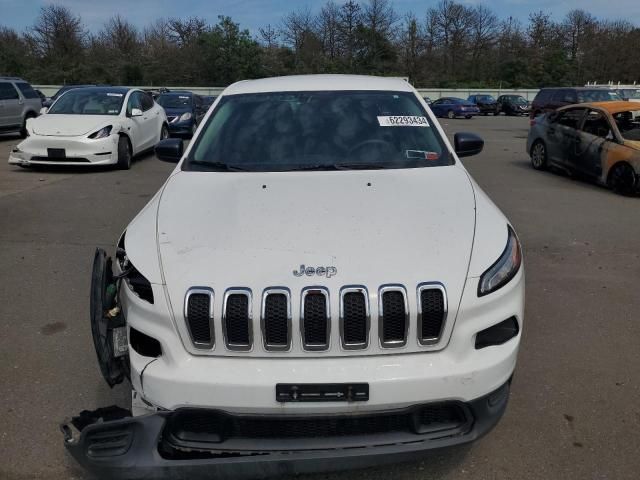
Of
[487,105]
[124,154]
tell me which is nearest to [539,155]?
[124,154]

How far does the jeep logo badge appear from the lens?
2.41 meters

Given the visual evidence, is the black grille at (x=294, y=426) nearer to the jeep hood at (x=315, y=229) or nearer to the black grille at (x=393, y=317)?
the black grille at (x=393, y=317)

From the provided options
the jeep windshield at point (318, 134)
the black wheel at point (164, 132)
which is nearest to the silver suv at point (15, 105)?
the black wheel at point (164, 132)

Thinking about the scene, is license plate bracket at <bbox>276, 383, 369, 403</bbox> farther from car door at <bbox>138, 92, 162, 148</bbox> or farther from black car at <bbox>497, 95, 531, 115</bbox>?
black car at <bbox>497, 95, 531, 115</bbox>

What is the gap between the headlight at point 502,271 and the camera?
2.49 metres

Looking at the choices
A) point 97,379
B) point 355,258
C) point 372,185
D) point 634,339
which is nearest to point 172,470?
point 355,258

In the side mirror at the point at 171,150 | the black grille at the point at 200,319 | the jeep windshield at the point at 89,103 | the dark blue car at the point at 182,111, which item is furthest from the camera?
the dark blue car at the point at 182,111

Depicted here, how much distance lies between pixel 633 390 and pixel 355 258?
6.91 feet

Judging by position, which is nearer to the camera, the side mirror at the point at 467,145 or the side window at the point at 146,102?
the side mirror at the point at 467,145

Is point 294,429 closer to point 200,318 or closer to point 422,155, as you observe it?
point 200,318

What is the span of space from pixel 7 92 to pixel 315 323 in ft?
58.9

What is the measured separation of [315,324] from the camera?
2.31 meters

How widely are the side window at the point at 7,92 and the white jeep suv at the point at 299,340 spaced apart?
16.8 meters

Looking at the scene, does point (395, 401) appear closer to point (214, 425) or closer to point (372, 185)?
point (214, 425)
